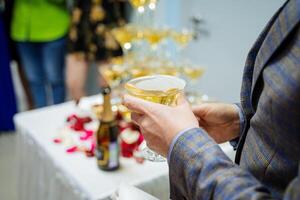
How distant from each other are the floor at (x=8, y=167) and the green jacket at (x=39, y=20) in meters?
0.75

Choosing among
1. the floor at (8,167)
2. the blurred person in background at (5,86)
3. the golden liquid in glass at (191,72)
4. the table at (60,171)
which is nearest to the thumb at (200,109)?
the table at (60,171)

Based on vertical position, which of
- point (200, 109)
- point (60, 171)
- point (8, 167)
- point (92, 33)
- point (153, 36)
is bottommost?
point (8, 167)

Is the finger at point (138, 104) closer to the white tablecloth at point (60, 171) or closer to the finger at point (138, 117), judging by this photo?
the finger at point (138, 117)

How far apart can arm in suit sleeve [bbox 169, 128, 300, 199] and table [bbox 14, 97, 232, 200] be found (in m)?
0.57

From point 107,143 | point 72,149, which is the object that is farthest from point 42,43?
point 107,143

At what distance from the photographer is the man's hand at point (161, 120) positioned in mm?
570

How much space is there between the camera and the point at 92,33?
2508mm

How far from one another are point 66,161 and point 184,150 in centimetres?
78

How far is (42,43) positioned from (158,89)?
2.15 m

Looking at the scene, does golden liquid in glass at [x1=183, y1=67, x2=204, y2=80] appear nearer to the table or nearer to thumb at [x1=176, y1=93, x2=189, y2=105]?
the table

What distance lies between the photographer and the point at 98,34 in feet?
8.21

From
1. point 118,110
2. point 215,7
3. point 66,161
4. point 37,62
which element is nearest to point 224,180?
point 66,161

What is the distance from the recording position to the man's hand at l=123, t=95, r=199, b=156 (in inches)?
Answer: 22.5

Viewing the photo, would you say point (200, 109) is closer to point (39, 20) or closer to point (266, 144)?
point (266, 144)
